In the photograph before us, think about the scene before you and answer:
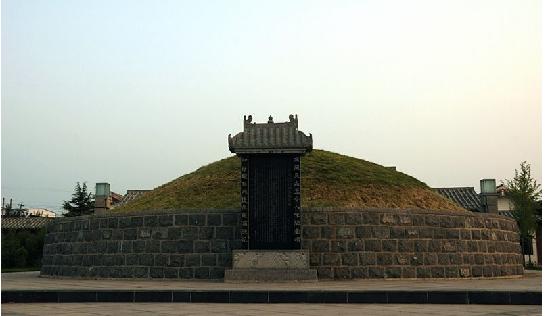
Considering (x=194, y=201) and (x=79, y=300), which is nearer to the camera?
(x=79, y=300)

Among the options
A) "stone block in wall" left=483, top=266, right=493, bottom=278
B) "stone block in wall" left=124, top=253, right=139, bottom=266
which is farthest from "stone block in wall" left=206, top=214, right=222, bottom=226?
"stone block in wall" left=483, top=266, right=493, bottom=278

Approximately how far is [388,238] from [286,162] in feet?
12.9

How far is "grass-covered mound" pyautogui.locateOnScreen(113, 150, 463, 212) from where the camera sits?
1845cm

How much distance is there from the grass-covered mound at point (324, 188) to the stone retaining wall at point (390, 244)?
2109 millimetres

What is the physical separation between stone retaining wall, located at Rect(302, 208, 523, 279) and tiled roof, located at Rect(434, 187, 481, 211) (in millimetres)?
24539

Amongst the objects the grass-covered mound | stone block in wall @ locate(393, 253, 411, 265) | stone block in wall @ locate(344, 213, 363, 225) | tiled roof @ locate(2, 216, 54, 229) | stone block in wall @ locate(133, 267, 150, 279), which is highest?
the grass-covered mound

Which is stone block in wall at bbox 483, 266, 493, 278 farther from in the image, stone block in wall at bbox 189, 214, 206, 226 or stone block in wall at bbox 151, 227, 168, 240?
stone block in wall at bbox 151, 227, 168, 240

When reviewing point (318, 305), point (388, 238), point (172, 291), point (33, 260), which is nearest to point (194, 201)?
point (388, 238)

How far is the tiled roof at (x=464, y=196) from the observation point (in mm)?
40438

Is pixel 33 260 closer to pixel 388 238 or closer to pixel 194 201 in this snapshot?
pixel 194 201

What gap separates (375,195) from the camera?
19.0m

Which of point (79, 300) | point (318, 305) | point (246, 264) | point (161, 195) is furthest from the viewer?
point (161, 195)

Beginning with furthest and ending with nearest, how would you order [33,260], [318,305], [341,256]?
1. [33,260]
2. [341,256]
3. [318,305]

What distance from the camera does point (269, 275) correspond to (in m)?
13.7
